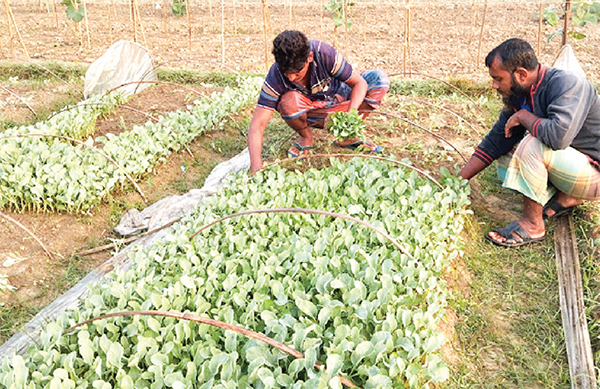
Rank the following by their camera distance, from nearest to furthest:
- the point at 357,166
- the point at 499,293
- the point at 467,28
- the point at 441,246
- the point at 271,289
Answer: the point at 271,289 < the point at 441,246 < the point at 499,293 < the point at 357,166 < the point at 467,28

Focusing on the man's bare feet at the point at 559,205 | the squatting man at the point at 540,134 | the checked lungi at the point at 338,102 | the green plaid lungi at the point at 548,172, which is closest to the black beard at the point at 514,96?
the squatting man at the point at 540,134

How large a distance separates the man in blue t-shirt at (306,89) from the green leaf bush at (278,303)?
0.69m

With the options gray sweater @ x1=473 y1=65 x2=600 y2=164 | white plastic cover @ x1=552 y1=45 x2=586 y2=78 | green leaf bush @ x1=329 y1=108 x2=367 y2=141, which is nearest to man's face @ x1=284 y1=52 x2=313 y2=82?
green leaf bush @ x1=329 y1=108 x2=367 y2=141

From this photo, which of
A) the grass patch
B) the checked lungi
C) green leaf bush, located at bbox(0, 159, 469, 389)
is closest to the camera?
green leaf bush, located at bbox(0, 159, 469, 389)

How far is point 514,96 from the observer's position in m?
3.00

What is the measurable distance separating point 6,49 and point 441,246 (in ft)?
32.2

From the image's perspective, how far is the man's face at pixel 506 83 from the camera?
9.32ft

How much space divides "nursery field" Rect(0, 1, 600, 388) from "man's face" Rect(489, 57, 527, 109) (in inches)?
22.4

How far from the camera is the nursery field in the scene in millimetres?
1876

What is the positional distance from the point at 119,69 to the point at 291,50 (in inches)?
154

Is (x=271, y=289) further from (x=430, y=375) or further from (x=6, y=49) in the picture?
(x=6, y=49)

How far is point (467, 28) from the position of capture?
10078mm

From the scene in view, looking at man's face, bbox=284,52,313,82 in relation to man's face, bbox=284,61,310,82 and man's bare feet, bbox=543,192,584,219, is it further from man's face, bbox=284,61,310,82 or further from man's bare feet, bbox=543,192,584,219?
man's bare feet, bbox=543,192,584,219

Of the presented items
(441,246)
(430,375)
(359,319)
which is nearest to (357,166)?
(441,246)
